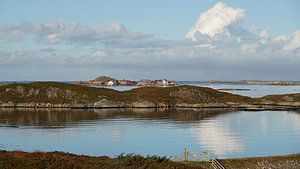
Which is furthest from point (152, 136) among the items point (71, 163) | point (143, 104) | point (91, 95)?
point (91, 95)

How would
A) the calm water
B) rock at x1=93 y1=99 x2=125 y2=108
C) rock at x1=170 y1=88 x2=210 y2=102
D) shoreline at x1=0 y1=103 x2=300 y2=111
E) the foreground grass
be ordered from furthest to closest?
rock at x1=170 y1=88 x2=210 y2=102
rock at x1=93 y1=99 x2=125 y2=108
shoreline at x1=0 y1=103 x2=300 y2=111
the calm water
the foreground grass

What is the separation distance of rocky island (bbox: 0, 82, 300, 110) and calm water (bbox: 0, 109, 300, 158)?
4892 cm

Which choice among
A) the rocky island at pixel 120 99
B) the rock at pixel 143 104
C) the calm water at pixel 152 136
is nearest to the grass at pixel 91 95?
the rocky island at pixel 120 99

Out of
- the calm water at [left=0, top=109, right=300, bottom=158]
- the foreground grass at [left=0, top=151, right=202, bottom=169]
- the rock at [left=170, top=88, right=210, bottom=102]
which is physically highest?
the rock at [left=170, top=88, right=210, bottom=102]

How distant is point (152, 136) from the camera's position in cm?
8338

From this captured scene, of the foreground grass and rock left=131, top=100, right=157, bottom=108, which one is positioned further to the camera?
rock left=131, top=100, right=157, bottom=108

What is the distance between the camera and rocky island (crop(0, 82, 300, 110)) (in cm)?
16688

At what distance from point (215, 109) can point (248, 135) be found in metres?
77.3

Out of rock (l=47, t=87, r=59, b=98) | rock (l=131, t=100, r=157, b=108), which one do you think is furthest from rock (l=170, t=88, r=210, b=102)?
rock (l=47, t=87, r=59, b=98)

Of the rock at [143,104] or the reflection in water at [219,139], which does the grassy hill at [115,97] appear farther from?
the reflection in water at [219,139]

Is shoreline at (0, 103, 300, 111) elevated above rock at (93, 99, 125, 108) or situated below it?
below

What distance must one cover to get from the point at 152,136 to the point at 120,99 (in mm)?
91975

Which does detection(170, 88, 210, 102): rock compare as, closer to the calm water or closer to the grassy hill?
the grassy hill

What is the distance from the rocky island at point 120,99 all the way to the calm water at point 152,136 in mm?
48922
